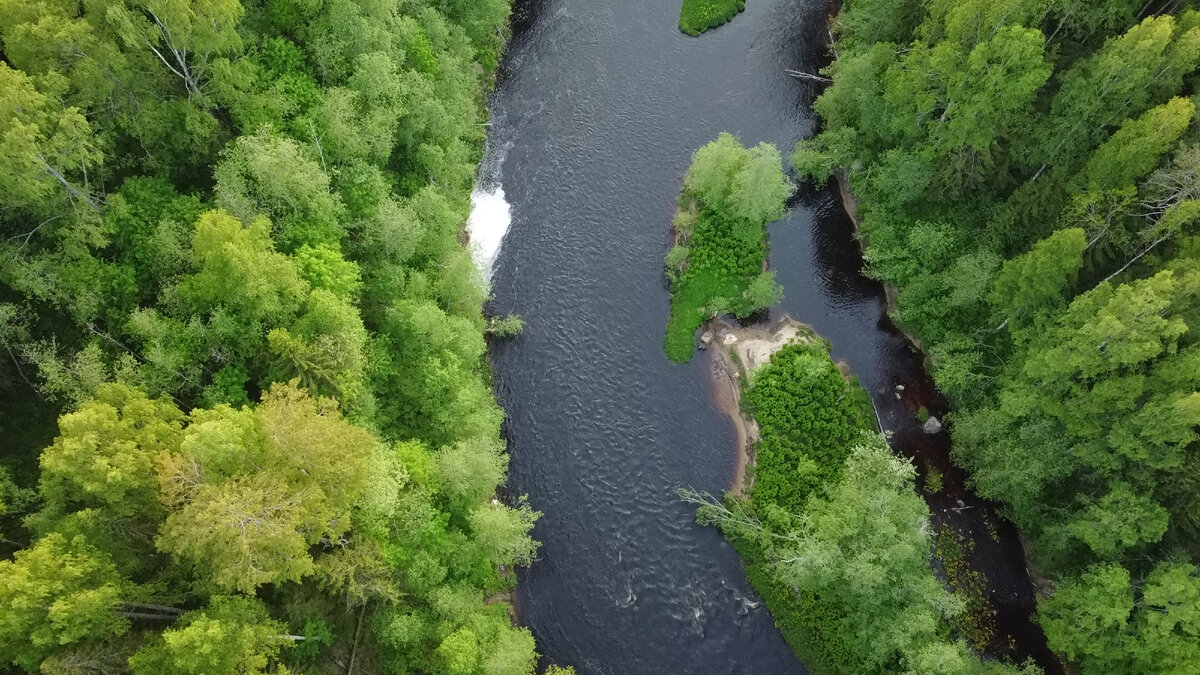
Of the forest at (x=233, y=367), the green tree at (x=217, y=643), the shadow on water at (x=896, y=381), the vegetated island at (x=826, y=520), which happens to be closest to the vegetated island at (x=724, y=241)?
the shadow on water at (x=896, y=381)

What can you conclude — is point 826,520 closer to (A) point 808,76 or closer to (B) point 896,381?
(B) point 896,381

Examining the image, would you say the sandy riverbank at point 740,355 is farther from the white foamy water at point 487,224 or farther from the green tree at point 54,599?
the green tree at point 54,599

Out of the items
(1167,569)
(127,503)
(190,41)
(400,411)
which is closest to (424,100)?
(190,41)

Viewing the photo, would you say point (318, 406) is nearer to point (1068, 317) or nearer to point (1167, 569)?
point (1068, 317)

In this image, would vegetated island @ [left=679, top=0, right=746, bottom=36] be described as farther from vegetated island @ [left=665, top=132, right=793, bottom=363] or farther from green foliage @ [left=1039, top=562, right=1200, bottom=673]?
green foliage @ [left=1039, top=562, right=1200, bottom=673]

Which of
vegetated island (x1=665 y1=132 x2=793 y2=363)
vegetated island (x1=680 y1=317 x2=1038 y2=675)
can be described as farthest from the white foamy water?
vegetated island (x1=680 y1=317 x2=1038 y2=675)

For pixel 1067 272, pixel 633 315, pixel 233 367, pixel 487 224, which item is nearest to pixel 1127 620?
pixel 1067 272
